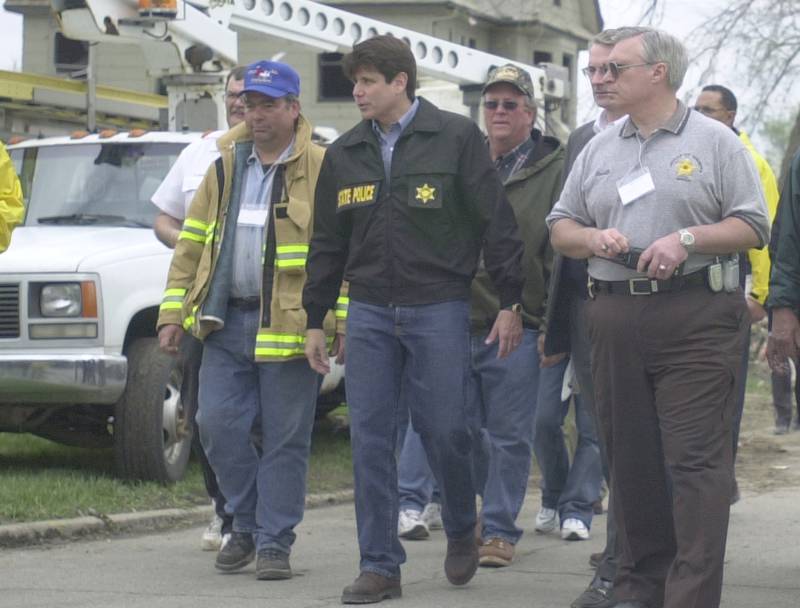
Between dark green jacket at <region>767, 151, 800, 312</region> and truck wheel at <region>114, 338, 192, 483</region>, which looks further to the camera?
truck wheel at <region>114, 338, 192, 483</region>

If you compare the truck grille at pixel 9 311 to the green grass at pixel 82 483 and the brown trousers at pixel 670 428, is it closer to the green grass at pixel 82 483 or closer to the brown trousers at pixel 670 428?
the green grass at pixel 82 483

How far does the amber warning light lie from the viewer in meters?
12.3

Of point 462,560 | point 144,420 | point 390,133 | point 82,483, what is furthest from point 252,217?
point 82,483

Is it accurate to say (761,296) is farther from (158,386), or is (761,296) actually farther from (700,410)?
(158,386)

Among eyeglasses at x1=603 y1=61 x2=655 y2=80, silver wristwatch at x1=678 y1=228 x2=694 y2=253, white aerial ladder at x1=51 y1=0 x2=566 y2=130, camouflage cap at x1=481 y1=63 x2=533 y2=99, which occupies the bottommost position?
silver wristwatch at x1=678 y1=228 x2=694 y2=253

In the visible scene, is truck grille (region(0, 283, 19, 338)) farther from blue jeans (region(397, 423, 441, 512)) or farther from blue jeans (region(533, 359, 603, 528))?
blue jeans (region(533, 359, 603, 528))

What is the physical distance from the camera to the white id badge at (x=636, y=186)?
583 cm

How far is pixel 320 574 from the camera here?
7.54m

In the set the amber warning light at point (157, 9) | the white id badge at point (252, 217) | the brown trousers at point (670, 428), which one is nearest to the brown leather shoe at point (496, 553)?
the brown trousers at point (670, 428)

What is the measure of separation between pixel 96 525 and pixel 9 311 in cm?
153

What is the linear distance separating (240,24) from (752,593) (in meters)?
8.10

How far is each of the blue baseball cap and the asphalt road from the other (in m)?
1.97

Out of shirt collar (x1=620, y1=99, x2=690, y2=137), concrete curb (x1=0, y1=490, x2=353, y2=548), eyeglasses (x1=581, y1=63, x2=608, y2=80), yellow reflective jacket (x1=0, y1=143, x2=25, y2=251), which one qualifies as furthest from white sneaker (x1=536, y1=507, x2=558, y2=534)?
shirt collar (x1=620, y1=99, x2=690, y2=137)

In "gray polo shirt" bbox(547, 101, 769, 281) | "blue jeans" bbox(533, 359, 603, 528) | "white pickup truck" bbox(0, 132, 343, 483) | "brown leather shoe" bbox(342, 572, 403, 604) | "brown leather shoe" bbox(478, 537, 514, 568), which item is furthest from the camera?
"white pickup truck" bbox(0, 132, 343, 483)
